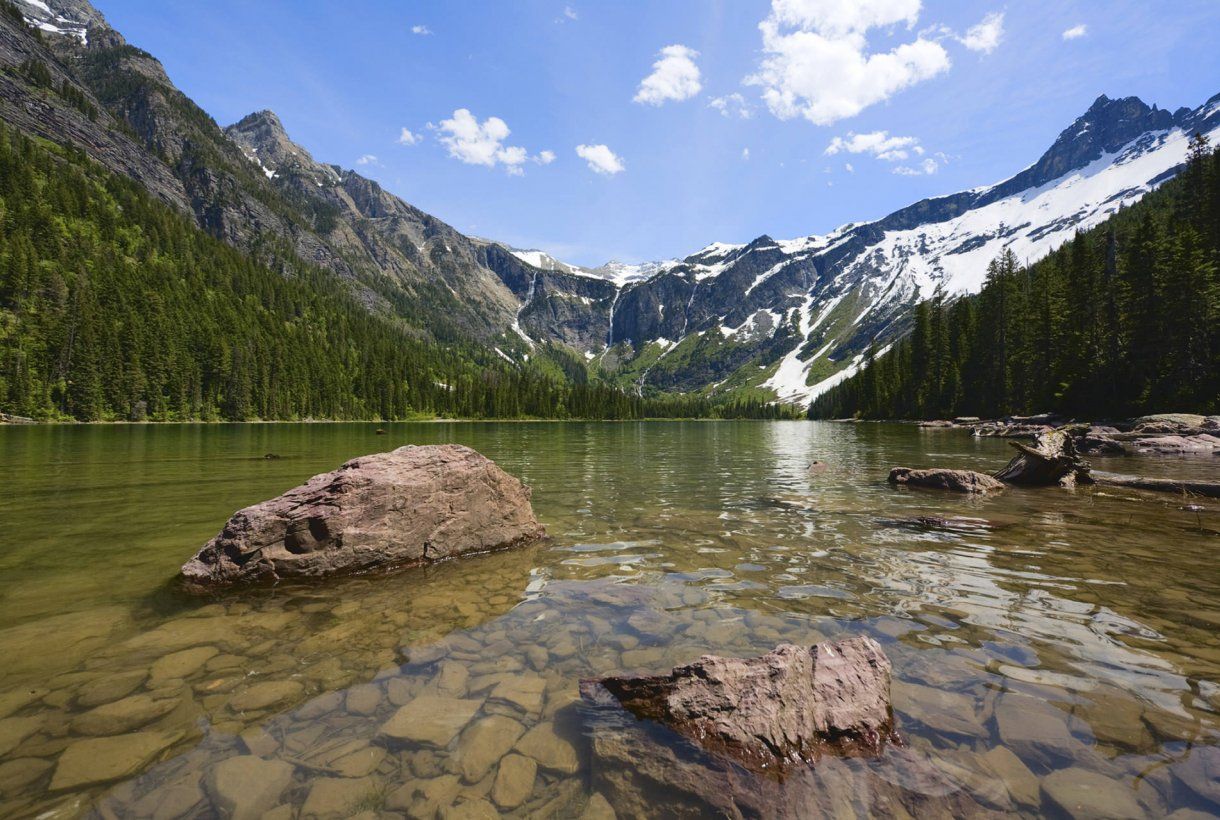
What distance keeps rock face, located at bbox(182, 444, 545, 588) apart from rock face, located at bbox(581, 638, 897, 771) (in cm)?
732

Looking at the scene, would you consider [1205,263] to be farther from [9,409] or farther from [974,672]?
[9,409]

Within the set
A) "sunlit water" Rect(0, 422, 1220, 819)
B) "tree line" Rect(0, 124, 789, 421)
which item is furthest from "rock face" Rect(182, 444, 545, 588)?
"tree line" Rect(0, 124, 789, 421)

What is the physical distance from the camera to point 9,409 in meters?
82.9

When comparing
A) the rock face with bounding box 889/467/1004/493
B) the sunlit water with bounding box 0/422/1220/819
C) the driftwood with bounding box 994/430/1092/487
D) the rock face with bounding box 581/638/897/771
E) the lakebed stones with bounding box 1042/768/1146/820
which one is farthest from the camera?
the driftwood with bounding box 994/430/1092/487

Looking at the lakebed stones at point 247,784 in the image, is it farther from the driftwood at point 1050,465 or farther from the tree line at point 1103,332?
the tree line at point 1103,332

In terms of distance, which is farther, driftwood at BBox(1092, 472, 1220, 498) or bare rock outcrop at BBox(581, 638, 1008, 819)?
driftwood at BBox(1092, 472, 1220, 498)

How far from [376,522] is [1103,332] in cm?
8138

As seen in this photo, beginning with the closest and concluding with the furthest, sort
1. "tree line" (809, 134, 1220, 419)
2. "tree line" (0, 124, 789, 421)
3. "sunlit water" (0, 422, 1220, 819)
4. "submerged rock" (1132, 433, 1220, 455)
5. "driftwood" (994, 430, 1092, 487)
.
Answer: "sunlit water" (0, 422, 1220, 819) → "driftwood" (994, 430, 1092, 487) → "submerged rock" (1132, 433, 1220, 455) → "tree line" (809, 134, 1220, 419) → "tree line" (0, 124, 789, 421)

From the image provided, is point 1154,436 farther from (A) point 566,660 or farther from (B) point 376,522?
(B) point 376,522

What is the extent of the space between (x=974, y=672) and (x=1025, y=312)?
10179 centimetres

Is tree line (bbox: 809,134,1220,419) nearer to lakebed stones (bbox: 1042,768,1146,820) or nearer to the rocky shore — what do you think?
the rocky shore

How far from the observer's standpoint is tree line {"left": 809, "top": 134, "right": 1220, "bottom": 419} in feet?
154

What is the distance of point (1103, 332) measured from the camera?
58.5 meters

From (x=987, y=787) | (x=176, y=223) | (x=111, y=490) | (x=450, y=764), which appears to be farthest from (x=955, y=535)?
(x=176, y=223)
